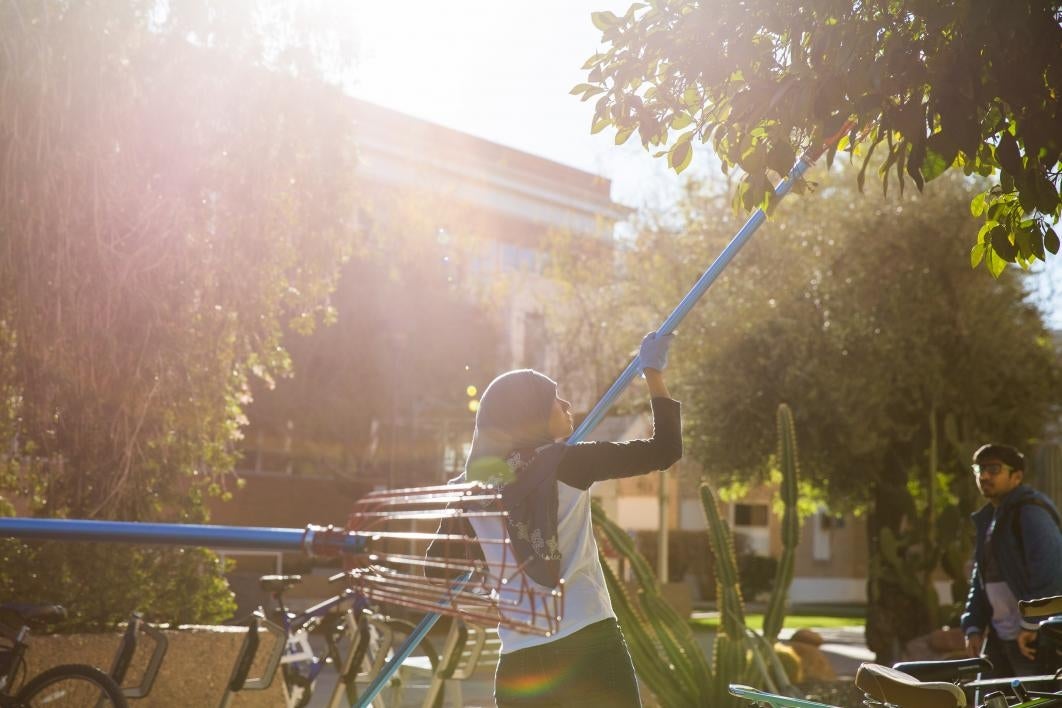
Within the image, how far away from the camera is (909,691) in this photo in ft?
12.1

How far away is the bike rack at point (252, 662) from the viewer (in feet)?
25.7

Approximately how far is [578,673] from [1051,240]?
204 cm

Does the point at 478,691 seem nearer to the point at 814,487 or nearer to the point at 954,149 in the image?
the point at 814,487

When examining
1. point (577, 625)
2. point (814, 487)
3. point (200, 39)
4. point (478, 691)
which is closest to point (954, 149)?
point (577, 625)

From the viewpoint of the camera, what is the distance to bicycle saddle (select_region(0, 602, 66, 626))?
285 inches

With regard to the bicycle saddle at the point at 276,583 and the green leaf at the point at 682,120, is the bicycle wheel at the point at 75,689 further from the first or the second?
the green leaf at the point at 682,120

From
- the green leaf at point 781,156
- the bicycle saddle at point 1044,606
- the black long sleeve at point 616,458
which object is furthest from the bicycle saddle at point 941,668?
the green leaf at point 781,156

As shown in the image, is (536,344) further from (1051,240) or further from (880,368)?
(1051,240)

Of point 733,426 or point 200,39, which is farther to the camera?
point 733,426

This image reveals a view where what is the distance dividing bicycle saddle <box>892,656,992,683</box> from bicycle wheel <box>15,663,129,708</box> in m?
4.53

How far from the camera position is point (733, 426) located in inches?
693

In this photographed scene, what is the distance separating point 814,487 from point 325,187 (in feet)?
31.4

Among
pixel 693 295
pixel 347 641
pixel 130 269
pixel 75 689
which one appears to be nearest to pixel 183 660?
pixel 75 689

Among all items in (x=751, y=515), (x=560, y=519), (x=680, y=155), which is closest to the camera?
(x=560, y=519)
